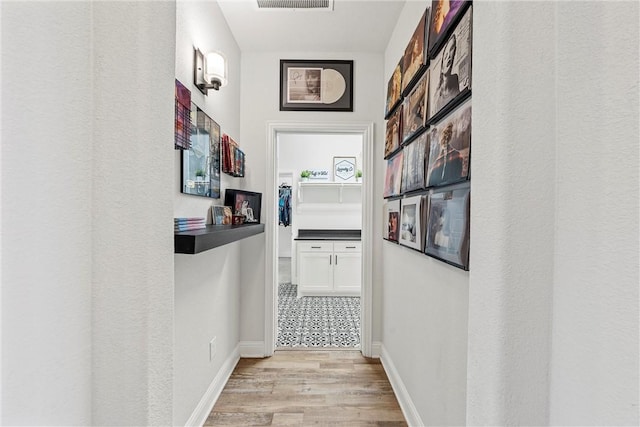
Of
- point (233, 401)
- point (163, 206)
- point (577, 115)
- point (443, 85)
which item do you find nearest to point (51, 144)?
point (163, 206)

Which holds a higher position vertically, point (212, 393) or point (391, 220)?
point (391, 220)

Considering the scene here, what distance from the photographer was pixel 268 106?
8.47ft

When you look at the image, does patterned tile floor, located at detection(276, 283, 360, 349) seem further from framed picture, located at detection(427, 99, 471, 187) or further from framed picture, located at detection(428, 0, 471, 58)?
framed picture, located at detection(428, 0, 471, 58)

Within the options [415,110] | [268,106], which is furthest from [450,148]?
[268,106]

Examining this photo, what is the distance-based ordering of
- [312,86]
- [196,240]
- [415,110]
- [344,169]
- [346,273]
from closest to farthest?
[196,240] → [415,110] → [312,86] → [346,273] → [344,169]

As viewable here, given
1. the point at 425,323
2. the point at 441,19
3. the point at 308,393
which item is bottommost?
the point at 308,393

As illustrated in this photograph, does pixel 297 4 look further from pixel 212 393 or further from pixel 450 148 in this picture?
pixel 212 393

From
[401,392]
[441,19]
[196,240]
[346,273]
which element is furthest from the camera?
[346,273]

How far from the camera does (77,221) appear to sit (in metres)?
0.71

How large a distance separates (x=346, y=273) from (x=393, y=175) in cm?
245

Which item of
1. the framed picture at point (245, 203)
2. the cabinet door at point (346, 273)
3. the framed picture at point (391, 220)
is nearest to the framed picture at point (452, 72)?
the framed picture at point (391, 220)

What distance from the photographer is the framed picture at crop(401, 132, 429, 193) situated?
152cm

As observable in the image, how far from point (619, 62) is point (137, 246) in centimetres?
112

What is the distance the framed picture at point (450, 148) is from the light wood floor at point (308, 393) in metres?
1.49
